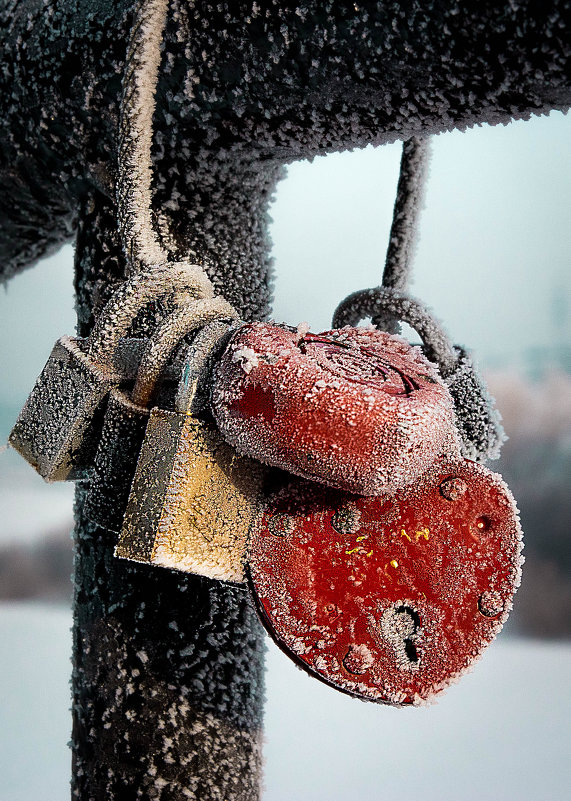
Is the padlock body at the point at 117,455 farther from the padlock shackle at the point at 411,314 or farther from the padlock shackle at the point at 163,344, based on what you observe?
the padlock shackle at the point at 411,314

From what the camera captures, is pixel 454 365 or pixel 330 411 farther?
pixel 454 365

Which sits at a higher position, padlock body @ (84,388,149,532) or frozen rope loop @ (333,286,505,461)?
frozen rope loop @ (333,286,505,461)

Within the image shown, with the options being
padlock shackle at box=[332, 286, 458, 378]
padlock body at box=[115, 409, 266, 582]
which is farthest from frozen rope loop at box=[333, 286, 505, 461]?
padlock body at box=[115, 409, 266, 582]

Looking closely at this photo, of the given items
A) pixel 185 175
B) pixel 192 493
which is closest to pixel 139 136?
pixel 185 175

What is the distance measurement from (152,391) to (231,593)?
109mm

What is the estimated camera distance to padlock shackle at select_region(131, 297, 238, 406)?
0.74 ft

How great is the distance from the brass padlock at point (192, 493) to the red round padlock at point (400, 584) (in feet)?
A: 0.05

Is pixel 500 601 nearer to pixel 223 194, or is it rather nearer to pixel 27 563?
pixel 223 194

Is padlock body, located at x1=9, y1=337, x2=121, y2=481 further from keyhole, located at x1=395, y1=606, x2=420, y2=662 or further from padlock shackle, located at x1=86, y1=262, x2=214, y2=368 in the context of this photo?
keyhole, located at x1=395, y1=606, x2=420, y2=662

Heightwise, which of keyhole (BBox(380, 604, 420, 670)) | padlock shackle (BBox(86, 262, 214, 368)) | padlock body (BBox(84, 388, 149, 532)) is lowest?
keyhole (BBox(380, 604, 420, 670))

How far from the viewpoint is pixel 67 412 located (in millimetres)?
239

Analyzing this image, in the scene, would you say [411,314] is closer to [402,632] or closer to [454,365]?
[454,365]

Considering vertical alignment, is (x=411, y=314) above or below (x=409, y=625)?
above

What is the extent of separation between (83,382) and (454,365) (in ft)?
0.49
